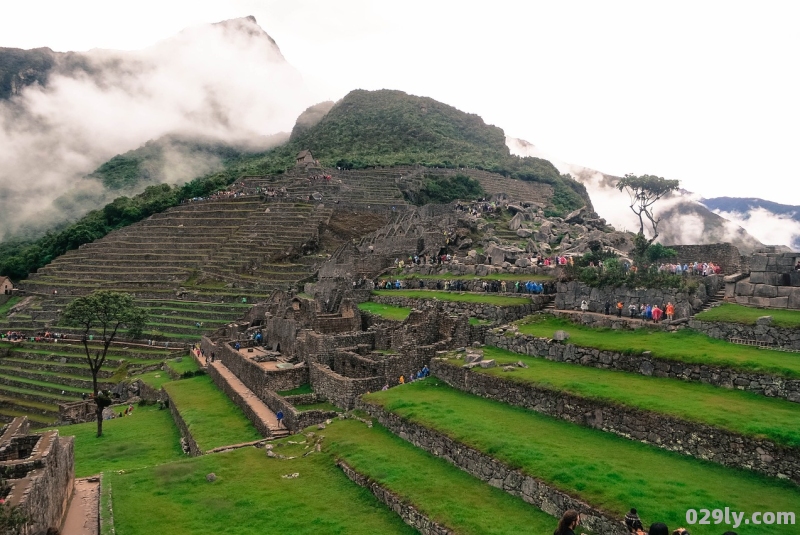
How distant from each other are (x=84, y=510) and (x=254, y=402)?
888cm

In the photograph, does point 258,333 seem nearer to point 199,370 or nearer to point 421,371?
point 199,370

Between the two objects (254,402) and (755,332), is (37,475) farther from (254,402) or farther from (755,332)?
(755,332)

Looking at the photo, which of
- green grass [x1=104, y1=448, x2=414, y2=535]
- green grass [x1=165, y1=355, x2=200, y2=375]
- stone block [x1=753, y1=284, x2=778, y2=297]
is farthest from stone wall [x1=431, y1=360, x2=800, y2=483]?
green grass [x1=165, y1=355, x2=200, y2=375]

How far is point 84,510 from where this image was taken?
45.0 ft

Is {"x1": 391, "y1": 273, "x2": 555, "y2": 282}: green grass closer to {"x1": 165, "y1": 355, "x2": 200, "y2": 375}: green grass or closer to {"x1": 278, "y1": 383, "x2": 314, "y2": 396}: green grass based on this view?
{"x1": 278, "y1": 383, "x2": 314, "y2": 396}: green grass

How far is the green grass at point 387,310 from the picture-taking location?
27139 millimetres

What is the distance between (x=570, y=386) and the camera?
46.4ft

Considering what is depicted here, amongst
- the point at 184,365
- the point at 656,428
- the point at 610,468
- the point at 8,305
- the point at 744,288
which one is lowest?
the point at 184,365

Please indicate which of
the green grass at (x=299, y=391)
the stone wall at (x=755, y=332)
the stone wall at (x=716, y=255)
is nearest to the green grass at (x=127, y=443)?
the green grass at (x=299, y=391)

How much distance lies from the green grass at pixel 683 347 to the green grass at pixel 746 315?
0.81 metres

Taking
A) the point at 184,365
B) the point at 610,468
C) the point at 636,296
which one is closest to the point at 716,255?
the point at 636,296

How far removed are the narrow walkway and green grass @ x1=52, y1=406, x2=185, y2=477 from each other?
2.93m

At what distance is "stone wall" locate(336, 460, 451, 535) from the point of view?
414 inches

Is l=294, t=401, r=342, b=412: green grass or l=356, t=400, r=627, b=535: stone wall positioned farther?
l=294, t=401, r=342, b=412: green grass
